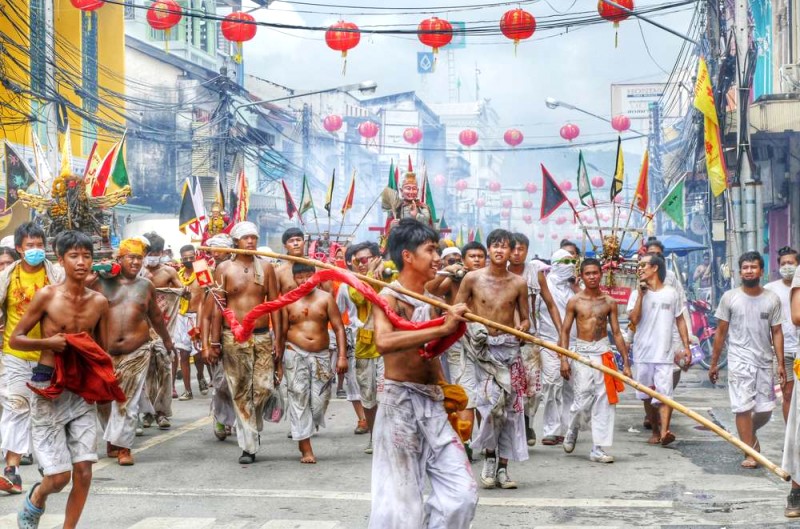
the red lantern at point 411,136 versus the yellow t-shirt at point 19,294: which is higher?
the red lantern at point 411,136

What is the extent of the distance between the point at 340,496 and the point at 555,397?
3518mm

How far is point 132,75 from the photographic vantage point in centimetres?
4041

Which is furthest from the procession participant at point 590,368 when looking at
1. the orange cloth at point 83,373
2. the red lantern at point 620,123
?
the red lantern at point 620,123

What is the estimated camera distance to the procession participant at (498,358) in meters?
8.70

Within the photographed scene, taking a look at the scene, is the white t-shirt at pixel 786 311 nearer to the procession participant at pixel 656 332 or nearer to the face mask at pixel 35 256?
the procession participant at pixel 656 332

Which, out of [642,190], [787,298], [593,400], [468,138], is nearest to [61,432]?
[593,400]

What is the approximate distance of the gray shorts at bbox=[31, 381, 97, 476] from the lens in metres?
6.42

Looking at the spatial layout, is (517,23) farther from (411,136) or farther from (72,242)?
(411,136)

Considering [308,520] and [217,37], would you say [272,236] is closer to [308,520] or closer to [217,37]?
[217,37]

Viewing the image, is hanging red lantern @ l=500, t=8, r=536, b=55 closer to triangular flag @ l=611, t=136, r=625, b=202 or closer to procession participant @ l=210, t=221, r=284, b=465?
triangular flag @ l=611, t=136, r=625, b=202

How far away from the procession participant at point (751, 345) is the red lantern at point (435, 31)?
12291mm

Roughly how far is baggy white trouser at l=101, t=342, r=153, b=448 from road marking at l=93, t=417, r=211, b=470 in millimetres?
222

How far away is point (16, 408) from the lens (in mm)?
8555

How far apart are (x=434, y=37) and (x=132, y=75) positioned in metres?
21.5
